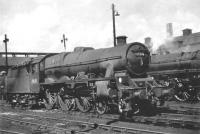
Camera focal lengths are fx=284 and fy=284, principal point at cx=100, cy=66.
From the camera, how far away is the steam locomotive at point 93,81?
38.5ft

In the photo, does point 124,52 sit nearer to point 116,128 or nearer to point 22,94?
point 116,128

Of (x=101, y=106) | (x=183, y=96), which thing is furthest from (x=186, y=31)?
(x=101, y=106)

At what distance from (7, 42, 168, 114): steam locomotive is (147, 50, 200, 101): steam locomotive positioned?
4.77 meters

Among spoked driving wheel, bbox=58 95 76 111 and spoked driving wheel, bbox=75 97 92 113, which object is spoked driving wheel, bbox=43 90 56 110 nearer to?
spoked driving wheel, bbox=58 95 76 111

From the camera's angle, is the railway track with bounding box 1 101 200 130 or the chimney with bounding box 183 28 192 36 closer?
the railway track with bounding box 1 101 200 130

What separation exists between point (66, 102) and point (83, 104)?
4.25ft

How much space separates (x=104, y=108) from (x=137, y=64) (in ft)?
8.15

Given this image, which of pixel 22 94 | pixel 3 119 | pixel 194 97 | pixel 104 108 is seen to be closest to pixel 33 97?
pixel 22 94

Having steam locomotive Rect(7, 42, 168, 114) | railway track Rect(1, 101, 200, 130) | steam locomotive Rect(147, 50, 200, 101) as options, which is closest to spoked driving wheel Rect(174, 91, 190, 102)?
steam locomotive Rect(147, 50, 200, 101)

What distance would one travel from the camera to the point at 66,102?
15.0 metres

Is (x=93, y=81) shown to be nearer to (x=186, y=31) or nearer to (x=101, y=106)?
(x=101, y=106)

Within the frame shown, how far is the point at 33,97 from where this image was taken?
1686 cm

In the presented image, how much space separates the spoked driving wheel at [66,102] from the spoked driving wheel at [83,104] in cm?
41

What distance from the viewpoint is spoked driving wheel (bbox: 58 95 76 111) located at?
48.3 feet
